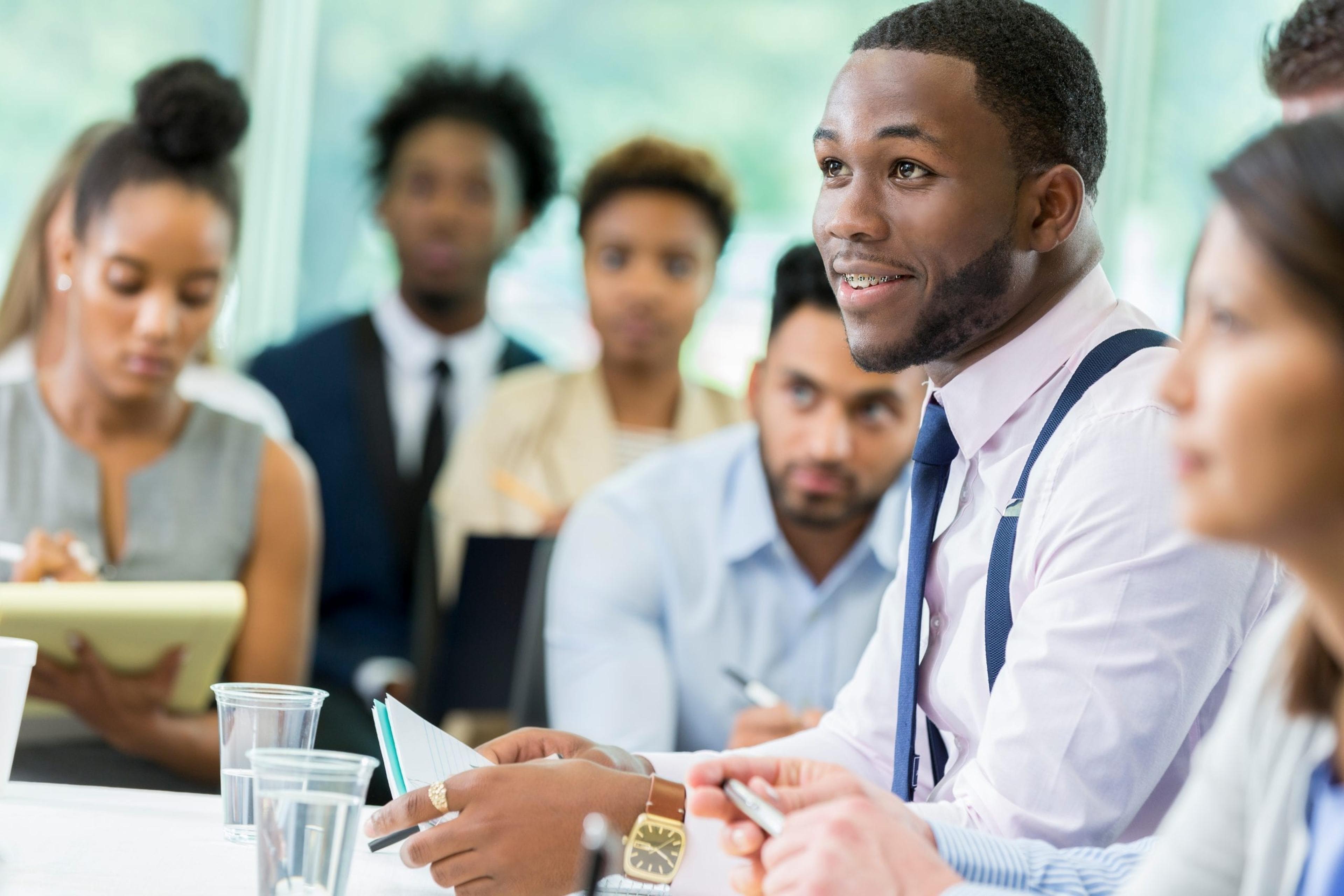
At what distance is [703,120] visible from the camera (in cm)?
475

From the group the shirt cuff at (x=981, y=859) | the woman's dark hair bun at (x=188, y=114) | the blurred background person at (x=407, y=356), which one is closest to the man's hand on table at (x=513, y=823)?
the shirt cuff at (x=981, y=859)

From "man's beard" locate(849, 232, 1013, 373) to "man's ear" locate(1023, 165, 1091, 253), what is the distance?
0.13 feet

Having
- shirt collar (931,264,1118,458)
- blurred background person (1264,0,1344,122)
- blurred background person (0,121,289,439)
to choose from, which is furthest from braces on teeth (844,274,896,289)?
blurred background person (0,121,289,439)

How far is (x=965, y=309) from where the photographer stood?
162 cm

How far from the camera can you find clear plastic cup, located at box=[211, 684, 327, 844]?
53.6 inches

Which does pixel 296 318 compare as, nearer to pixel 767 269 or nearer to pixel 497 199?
pixel 497 199

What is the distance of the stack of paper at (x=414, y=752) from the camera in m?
1.35

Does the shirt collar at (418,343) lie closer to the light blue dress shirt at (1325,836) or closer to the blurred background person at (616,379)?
the blurred background person at (616,379)

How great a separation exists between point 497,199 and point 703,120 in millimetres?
921

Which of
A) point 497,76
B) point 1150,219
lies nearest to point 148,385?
point 497,76

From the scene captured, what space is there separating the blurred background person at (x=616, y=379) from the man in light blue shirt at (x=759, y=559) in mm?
792

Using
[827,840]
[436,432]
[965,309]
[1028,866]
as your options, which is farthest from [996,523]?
[436,432]

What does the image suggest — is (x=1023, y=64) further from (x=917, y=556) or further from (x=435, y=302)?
(x=435, y=302)

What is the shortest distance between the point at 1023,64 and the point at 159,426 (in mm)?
1837
